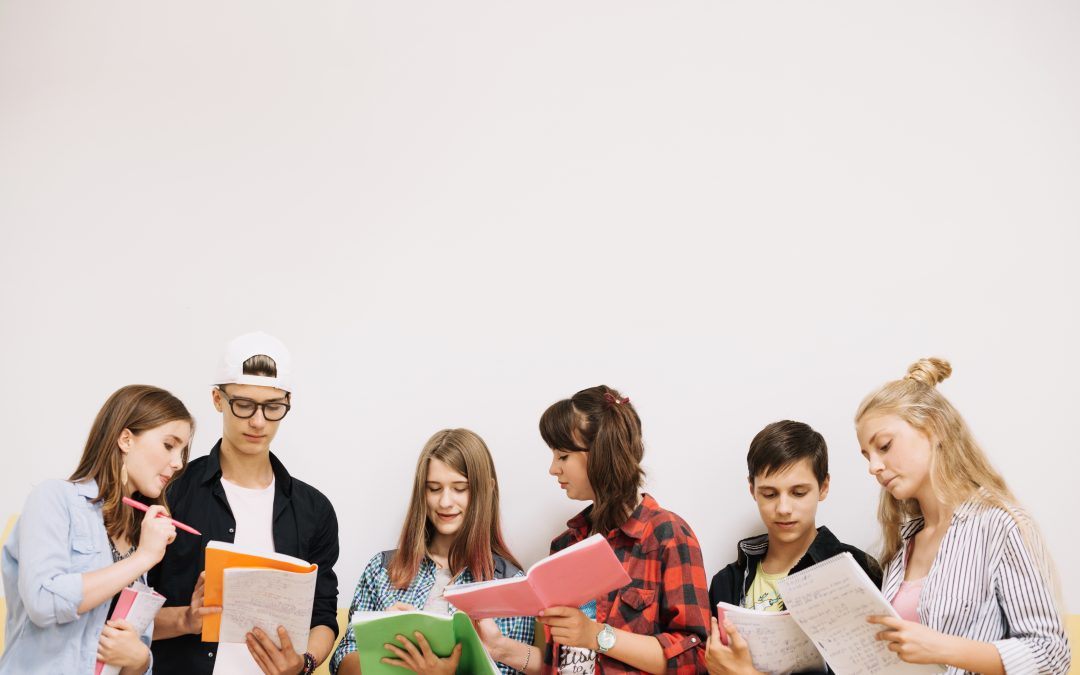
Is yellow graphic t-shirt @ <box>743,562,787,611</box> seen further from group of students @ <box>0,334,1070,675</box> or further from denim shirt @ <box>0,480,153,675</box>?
denim shirt @ <box>0,480,153,675</box>

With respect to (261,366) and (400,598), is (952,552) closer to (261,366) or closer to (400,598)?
(400,598)

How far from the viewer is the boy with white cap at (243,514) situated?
7.93 ft

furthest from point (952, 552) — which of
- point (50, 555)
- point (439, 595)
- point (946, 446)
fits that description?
point (50, 555)

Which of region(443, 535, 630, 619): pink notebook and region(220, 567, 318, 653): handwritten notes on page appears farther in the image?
region(220, 567, 318, 653): handwritten notes on page

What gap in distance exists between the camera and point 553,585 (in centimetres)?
203

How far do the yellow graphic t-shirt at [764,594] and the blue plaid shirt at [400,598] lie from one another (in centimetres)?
64

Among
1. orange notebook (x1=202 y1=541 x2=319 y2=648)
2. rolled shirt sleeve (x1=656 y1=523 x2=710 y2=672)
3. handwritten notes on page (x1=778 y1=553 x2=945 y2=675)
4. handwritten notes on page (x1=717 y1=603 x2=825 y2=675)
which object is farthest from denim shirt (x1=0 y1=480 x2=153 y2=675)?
handwritten notes on page (x1=778 y1=553 x2=945 y2=675)

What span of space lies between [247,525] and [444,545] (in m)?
0.58

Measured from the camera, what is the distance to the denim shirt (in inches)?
79.3

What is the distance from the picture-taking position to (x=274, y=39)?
10.7 ft

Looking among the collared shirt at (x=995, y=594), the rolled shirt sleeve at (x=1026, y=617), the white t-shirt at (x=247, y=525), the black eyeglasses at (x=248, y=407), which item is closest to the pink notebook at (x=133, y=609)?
the white t-shirt at (x=247, y=525)

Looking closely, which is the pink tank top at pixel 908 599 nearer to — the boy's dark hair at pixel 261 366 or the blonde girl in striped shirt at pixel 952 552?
the blonde girl in striped shirt at pixel 952 552

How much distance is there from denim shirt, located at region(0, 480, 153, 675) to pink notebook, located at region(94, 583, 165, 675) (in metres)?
0.03

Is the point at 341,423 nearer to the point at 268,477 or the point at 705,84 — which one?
the point at 268,477
